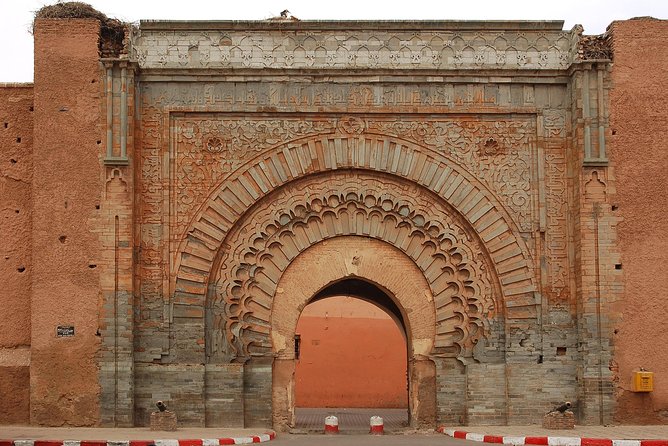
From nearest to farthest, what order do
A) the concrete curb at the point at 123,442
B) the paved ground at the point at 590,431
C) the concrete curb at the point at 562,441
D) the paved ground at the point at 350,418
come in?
the concrete curb at the point at 123,442 → the concrete curb at the point at 562,441 → the paved ground at the point at 590,431 → the paved ground at the point at 350,418

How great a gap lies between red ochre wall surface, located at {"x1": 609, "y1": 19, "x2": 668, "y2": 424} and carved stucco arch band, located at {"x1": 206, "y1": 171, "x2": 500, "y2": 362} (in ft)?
5.29

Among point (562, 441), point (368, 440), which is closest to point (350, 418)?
point (368, 440)

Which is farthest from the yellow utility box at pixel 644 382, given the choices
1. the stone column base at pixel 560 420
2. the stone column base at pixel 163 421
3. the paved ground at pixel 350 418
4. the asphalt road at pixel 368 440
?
the stone column base at pixel 163 421

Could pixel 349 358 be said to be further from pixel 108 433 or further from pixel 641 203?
pixel 108 433

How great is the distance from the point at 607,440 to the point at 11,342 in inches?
273

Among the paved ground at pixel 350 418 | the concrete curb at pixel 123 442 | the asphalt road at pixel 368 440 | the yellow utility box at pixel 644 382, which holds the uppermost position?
the yellow utility box at pixel 644 382

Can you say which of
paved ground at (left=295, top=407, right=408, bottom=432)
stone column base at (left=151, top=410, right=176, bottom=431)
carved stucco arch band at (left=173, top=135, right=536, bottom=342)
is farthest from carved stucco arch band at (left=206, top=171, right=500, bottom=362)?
paved ground at (left=295, top=407, right=408, bottom=432)

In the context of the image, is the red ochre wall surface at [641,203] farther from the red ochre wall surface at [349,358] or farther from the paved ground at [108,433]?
the red ochre wall surface at [349,358]

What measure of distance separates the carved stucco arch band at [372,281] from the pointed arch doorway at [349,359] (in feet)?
28.4

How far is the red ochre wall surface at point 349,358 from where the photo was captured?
2294 cm

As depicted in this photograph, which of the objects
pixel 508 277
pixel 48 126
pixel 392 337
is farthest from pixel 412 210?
pixel 392 337

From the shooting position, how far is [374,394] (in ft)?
75.1

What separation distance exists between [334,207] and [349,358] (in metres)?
9.58

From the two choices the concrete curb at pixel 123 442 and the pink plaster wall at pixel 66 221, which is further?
the pink plaster wall at pixel 66 221
